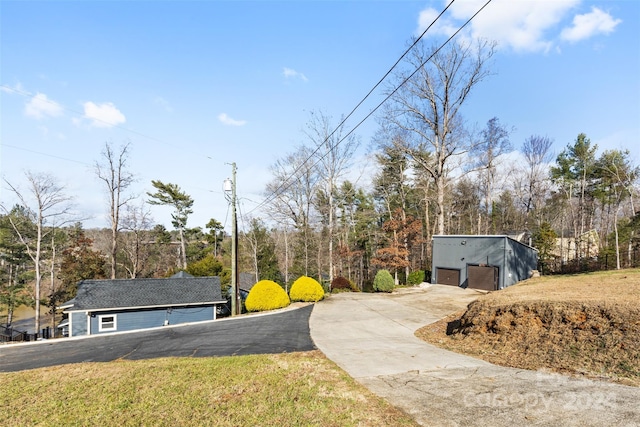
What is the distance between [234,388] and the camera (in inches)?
218

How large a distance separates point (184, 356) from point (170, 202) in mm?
41046

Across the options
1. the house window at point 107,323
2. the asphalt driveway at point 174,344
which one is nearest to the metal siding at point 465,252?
the asphalt driveway at point 174,344

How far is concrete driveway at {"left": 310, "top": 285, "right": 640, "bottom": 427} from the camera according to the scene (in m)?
4.36

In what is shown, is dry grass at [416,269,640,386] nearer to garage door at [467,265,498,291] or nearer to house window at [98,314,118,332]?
garage door at [467,265,498,291]

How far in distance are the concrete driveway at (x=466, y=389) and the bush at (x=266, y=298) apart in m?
7.02

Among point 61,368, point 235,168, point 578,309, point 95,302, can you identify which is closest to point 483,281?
point 578,309

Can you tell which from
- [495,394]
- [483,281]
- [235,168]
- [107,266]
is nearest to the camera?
[495,394]

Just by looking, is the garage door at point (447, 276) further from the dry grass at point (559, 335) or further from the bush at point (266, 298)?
the dry grass at point (559, 335)

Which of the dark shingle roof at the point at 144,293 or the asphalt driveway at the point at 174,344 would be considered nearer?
the asphalt driveway at the point at 174,344

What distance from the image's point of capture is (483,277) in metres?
22.7

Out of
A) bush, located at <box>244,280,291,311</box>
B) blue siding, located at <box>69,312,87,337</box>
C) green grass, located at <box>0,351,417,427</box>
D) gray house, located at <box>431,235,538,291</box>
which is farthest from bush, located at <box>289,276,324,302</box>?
blue siding, located at <box>69,312,87,337</box>

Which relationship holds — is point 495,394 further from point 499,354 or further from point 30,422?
point 30,422

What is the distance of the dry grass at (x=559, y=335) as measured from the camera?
6.16 meters

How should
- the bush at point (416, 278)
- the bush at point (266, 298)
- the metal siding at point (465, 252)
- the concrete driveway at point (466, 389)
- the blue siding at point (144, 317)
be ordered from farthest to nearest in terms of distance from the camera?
the bush at point (416, 278) → the metal siding at point (465, 252) → the blue siding at point (144, 317) → the bush at point (266, 298) → the concrete driveway at point (466, 389)
